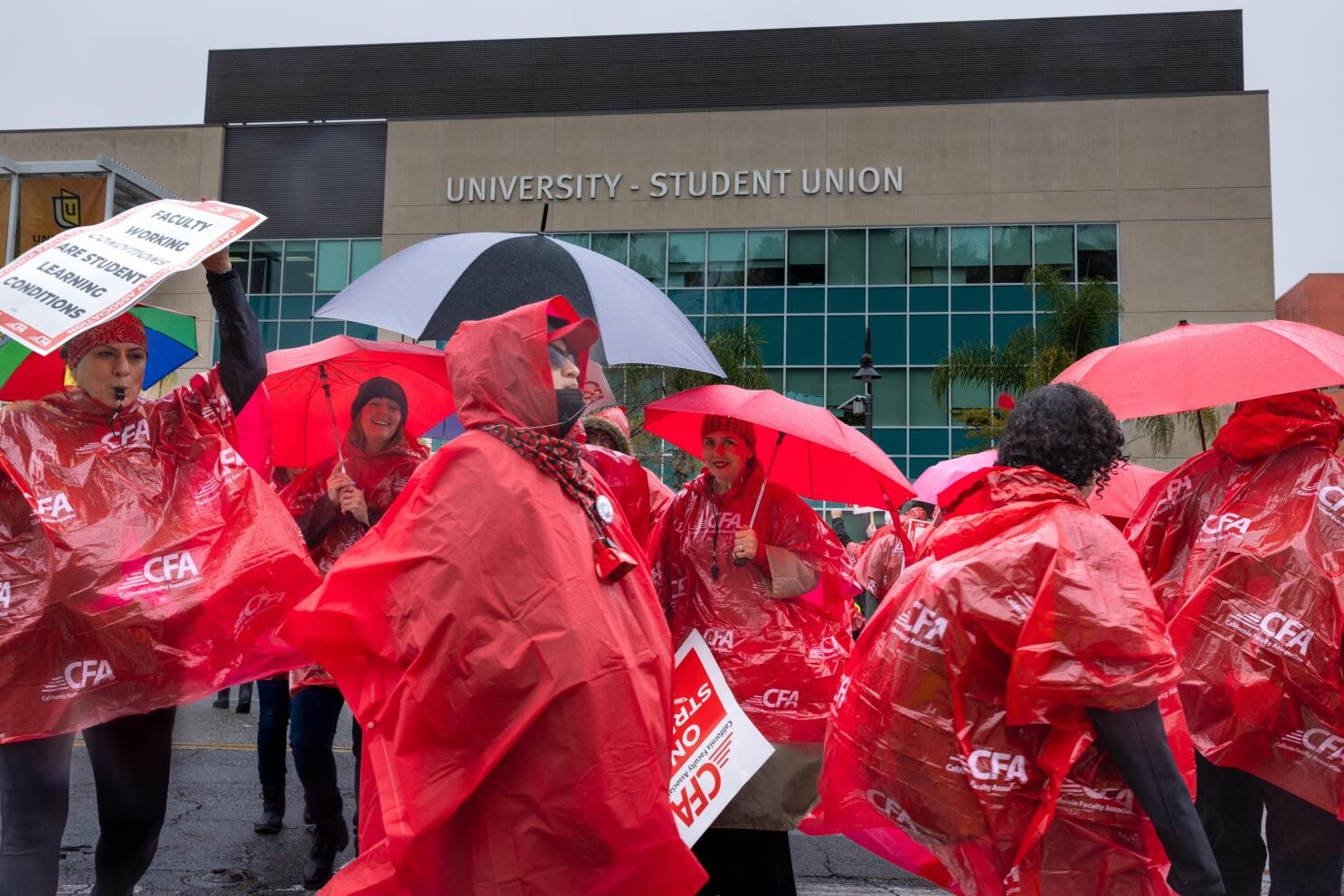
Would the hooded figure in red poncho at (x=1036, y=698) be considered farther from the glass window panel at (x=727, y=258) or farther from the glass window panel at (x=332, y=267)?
the glass window panel at (x=332, y=267)

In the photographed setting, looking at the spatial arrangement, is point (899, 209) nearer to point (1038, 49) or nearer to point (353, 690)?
point (1038, 49)

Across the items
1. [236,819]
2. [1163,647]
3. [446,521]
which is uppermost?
[446,521]

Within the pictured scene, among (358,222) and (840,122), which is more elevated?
(840,122)

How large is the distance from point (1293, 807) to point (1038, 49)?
41021mm

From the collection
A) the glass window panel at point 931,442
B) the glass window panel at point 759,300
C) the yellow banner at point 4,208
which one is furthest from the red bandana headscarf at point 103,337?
the glass window panel at point 759,300

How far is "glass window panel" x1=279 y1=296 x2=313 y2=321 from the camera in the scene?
39.1 m

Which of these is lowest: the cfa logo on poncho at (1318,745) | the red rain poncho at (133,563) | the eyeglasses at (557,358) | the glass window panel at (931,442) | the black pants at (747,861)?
the black pants at (747,861)

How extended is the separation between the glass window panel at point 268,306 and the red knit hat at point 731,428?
36643 millimetres

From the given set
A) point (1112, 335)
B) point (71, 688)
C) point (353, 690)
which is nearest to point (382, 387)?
point (71, 688)

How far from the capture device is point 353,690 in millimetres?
2785

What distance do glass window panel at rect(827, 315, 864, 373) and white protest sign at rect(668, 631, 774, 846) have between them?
33.0 m

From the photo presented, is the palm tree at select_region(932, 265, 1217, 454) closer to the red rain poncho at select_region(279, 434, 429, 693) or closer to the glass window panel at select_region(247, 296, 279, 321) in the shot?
the glass window panel at select_region(247, 296, 279, 321)

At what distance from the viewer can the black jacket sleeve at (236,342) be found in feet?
12.4

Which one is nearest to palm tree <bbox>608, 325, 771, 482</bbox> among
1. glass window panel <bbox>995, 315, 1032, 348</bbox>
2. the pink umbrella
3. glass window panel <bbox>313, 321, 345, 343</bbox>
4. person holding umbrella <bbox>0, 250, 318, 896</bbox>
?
glass window panel <bbox>995, 315, 1032, 348</bbox>
